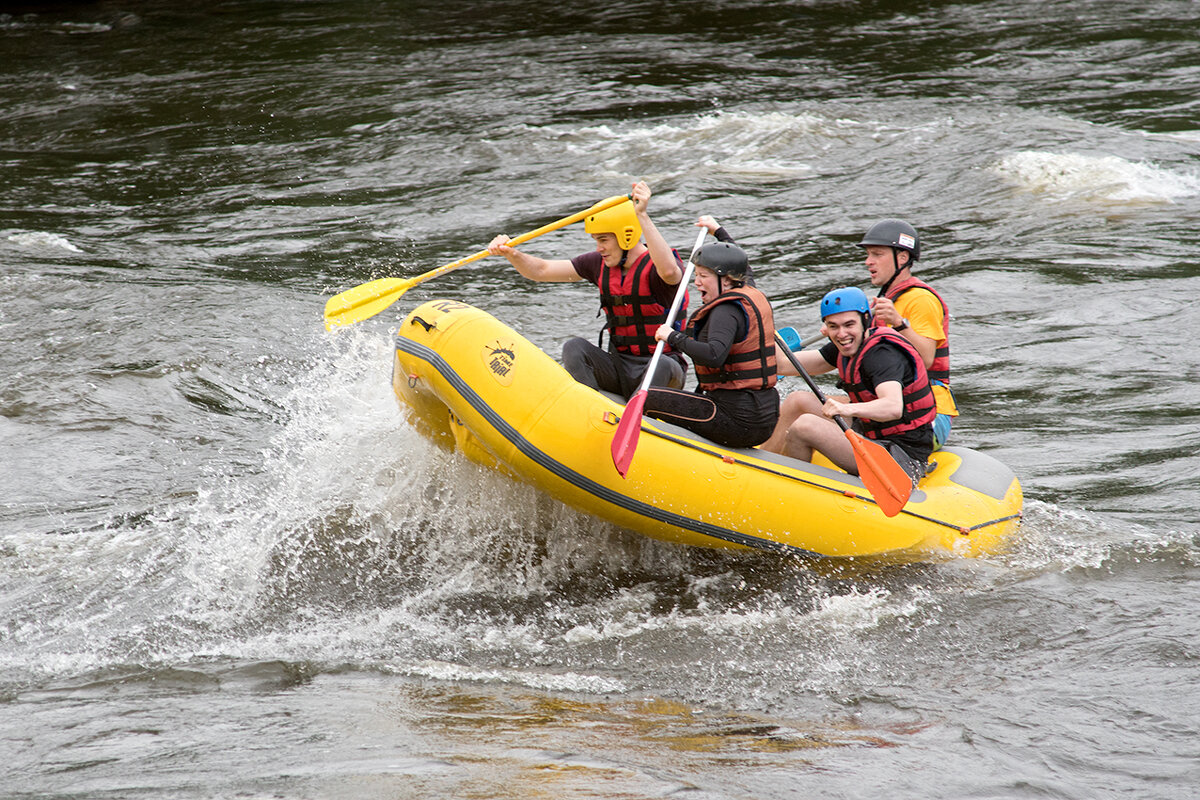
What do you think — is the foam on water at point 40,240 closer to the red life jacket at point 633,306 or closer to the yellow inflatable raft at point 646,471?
the yellow inflatable raft at point 646,471

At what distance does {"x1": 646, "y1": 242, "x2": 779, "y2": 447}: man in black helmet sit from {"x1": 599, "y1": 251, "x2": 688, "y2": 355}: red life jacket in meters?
0.43

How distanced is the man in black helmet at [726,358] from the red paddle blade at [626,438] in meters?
0.38

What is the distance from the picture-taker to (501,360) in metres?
4.88

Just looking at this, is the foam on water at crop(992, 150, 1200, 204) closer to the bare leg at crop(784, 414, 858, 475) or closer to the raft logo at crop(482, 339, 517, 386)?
the bare leg at crop(784, 414, 858, 475)

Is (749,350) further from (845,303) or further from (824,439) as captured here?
(824,439)

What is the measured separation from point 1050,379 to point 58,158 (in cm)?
1050

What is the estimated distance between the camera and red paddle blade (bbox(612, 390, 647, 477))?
15.1ft

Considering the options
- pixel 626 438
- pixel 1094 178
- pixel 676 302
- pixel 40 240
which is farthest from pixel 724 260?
pixel 1094 178

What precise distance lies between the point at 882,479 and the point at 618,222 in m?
1.70

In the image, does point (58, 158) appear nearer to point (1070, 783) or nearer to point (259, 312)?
point (259, 312)

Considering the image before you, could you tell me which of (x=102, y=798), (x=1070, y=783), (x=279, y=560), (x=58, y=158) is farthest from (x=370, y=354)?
(x=58, y=158)

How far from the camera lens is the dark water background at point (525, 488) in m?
3.67

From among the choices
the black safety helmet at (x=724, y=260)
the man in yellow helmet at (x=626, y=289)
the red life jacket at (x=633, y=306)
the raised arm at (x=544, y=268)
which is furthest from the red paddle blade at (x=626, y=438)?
the raised arm at (x=544, y=268)

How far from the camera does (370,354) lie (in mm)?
7285
